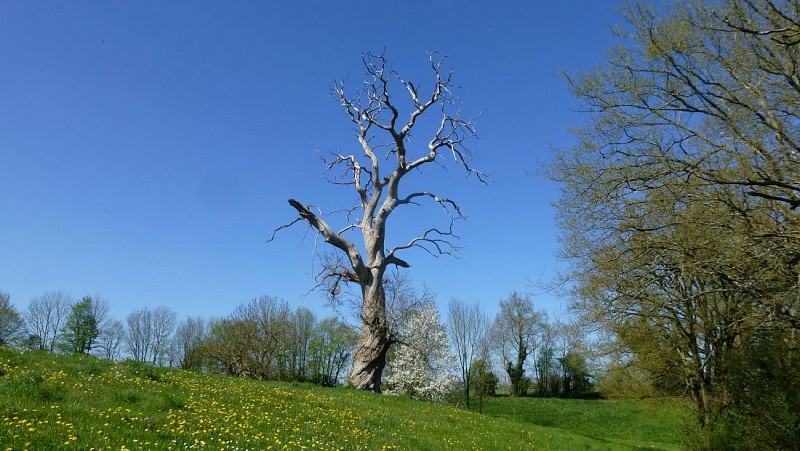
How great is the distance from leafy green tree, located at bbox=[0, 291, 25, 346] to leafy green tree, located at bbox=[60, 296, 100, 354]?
3.99 meters

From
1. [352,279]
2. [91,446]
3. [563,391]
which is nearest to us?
[91,446]

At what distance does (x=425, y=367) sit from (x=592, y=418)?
17.1m

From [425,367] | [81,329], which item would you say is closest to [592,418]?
[425,367]

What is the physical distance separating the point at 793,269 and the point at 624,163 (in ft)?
9.92

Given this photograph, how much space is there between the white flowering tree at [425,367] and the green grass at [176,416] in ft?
73.7

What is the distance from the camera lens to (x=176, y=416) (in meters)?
7.19

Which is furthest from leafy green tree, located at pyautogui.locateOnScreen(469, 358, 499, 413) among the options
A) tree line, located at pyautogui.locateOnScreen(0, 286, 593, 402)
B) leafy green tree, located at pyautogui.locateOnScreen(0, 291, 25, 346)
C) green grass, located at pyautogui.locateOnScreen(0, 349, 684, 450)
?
leafy green tree, located at pyautogui.locateOnScreen(0, 291, 25, 346)

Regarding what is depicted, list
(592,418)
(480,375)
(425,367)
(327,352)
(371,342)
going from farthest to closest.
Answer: (327,352)
(480,375)
(592,418)
(425,367)
(371,342)

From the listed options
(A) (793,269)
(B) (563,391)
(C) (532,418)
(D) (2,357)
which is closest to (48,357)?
(D) (2,357)

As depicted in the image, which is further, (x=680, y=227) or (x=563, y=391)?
(x=563, y=391)

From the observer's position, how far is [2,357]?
8.98 m

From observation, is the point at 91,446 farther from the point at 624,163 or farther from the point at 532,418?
the point at 532,418

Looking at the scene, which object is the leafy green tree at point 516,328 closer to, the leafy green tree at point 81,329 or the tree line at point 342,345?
the tree line at point 342,345

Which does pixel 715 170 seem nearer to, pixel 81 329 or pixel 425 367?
pixel 425 367
